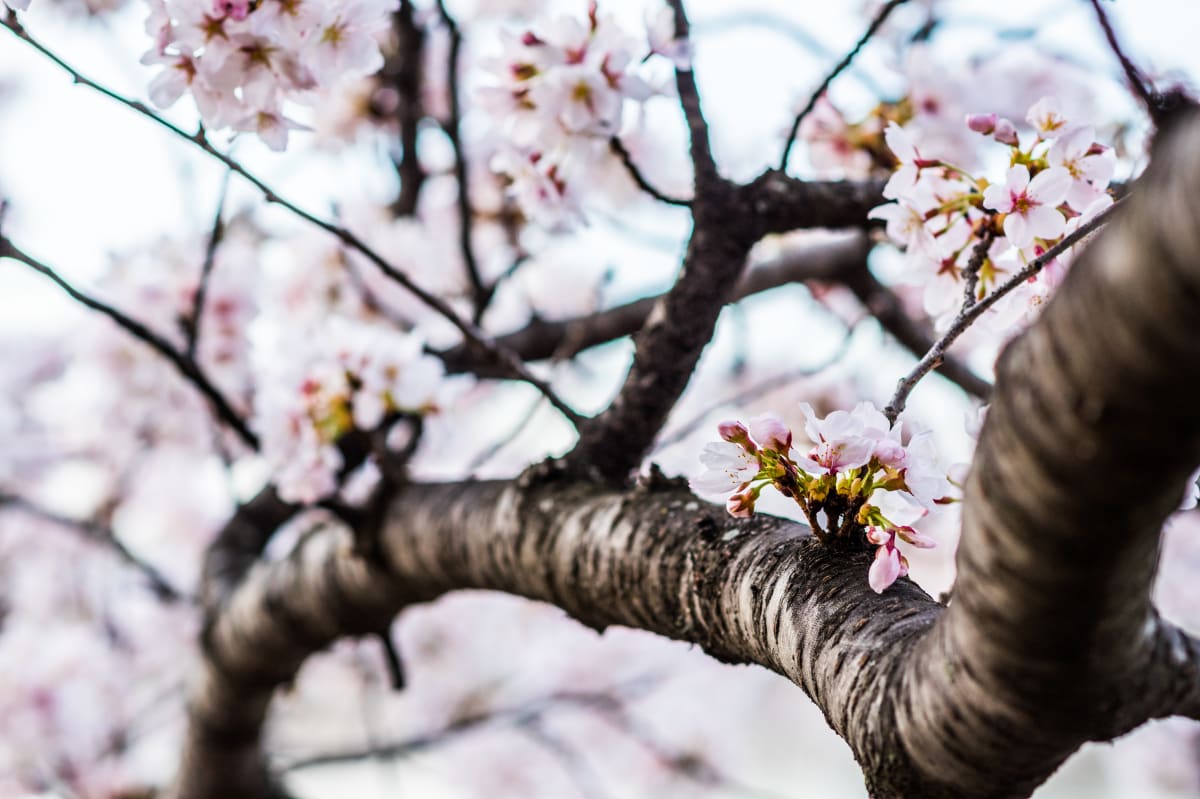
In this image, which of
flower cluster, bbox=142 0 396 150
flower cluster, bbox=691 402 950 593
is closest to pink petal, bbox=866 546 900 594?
flower cluster, bbox=691 402 950 593

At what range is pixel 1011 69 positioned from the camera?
181cm

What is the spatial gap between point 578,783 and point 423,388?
4.23ft

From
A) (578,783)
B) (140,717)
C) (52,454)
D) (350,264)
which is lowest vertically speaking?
(578,783)

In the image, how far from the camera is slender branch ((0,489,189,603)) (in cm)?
197

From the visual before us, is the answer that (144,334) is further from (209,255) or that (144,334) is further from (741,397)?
(741,397)

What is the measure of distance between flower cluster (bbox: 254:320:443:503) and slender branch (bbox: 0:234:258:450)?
0.12m

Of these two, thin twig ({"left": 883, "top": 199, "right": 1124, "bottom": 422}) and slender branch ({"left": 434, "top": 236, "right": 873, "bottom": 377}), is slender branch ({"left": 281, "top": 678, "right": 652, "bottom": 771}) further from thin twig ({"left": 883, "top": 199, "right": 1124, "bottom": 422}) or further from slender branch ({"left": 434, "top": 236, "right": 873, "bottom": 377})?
thin twig ({"left": 883, "top": 199, "right": 1124, "bottom": 422})

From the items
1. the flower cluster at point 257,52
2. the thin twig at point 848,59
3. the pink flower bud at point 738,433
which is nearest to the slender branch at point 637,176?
the thin twig at point 848,59

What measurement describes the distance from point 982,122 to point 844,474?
14.1 inches

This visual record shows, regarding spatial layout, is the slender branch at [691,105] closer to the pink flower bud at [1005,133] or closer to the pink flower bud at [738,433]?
the pink flower bud at [1005,133]

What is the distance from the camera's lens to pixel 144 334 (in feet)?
3.81

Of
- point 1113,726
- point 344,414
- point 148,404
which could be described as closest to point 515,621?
point 148,404

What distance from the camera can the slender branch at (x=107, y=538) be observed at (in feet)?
6.47

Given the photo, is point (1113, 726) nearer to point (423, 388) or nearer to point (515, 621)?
point (423, 388)
